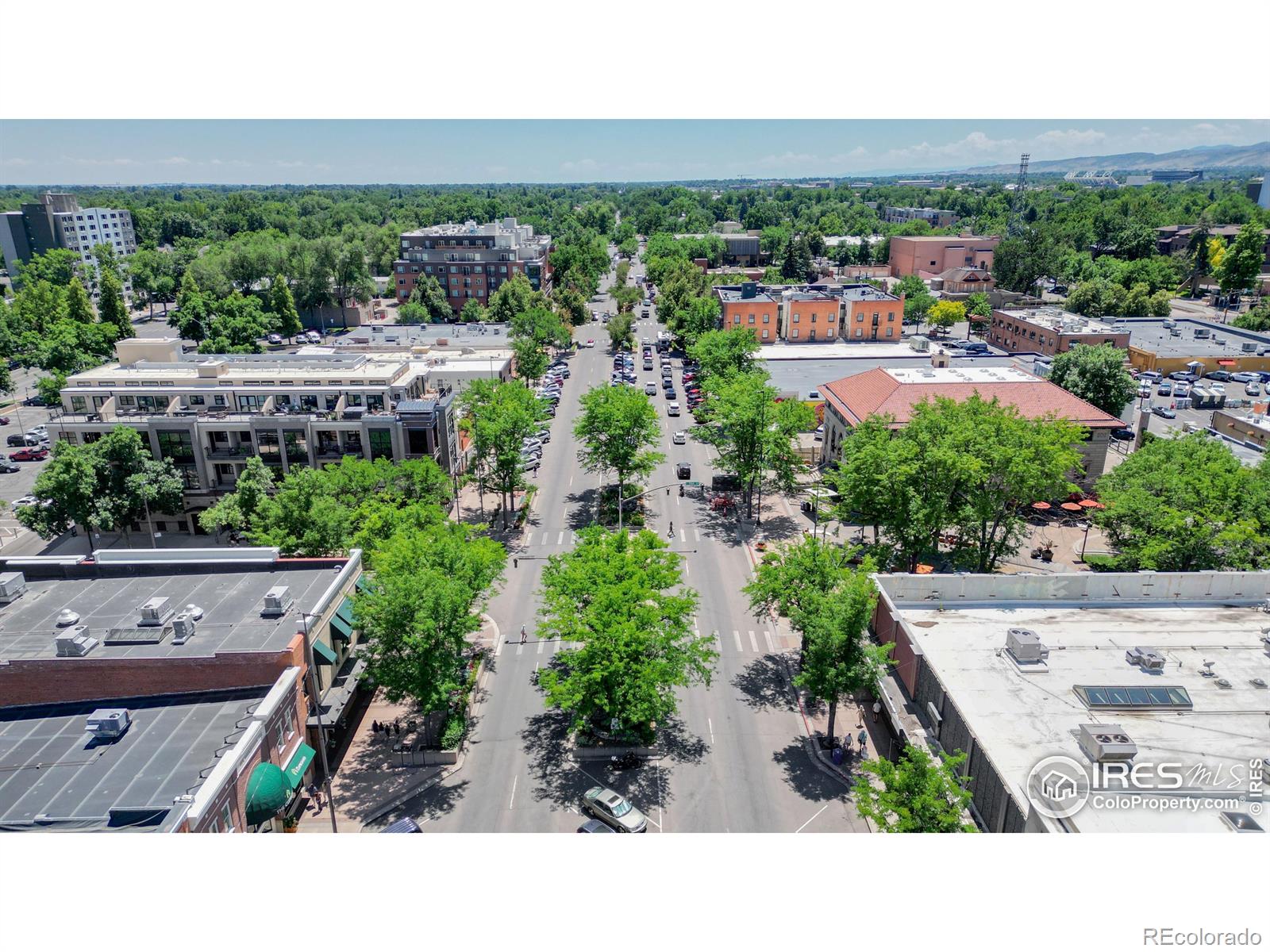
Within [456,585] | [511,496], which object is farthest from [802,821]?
[511,496]

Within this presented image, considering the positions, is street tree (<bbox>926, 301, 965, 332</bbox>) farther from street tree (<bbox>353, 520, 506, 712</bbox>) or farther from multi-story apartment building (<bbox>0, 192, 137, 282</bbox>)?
multi-story apartment building (<bbox>0, 192, 137, 282</bbox>)

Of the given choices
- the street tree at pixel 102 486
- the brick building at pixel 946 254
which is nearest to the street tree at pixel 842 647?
the street tree at pixel 102 486

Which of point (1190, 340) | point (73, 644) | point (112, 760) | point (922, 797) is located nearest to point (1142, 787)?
point (922, 797)

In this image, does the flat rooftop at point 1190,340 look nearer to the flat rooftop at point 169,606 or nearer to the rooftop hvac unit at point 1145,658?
the rooftop hvac unit at point 1145,658

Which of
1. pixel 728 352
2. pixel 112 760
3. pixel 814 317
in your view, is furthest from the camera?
Answer: pixel 814 317

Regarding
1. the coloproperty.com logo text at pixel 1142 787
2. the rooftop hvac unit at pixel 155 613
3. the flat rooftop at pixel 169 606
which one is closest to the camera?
the coloproperty.com logo text at pixel 1142 787

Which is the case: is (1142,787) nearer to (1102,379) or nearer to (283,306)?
(1102,379)

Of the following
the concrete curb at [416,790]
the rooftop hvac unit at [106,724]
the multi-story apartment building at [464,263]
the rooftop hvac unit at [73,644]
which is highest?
the multi-story apartment building at [464,263]
